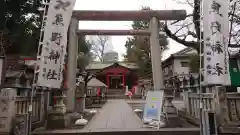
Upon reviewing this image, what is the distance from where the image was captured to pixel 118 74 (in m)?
36.6

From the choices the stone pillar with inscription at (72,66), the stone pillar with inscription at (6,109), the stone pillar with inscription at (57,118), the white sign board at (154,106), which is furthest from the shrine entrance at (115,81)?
the stone pillar with inscription at (6,109)

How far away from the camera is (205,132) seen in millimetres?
4531

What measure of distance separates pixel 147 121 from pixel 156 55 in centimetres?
282

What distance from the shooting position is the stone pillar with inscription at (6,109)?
213 inches

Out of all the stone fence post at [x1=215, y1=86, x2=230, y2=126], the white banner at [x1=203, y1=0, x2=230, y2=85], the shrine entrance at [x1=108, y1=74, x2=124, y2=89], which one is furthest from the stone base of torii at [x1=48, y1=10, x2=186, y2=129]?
the shrine entrance at [x1=108, y1=74, x2=124, y2=89]

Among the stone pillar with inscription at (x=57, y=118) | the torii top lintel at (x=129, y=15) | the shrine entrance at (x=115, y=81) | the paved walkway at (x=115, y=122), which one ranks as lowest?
the paved walkway at (x=115, y=122)

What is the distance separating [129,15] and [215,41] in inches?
162

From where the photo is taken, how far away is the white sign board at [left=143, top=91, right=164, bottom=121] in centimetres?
635

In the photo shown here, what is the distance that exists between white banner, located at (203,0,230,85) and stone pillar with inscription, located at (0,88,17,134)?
526 centimetres

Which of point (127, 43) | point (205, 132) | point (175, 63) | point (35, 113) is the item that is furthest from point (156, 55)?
point (127, 43)

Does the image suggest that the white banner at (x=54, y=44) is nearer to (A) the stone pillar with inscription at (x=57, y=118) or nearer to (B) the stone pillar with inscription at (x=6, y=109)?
(B) the stone pillar with inscription at (x=6, y=109)

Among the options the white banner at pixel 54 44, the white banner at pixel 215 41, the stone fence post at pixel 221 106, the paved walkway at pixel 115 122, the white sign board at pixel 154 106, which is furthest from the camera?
the paved walkway at pixel 115 122

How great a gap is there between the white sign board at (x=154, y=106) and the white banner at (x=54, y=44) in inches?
118

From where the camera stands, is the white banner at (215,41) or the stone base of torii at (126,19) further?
the stone base of torii at (126,19)
